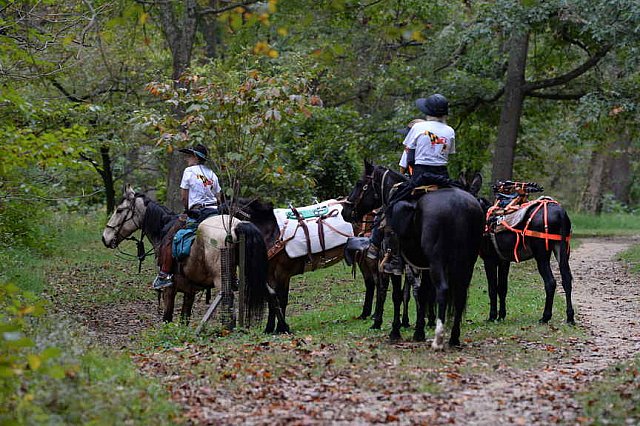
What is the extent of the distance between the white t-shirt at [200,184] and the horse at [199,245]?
17.9 inches

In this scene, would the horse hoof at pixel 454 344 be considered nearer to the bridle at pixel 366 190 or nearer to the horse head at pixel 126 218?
the bridle at pixel 366 190

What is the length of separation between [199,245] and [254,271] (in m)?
1.10

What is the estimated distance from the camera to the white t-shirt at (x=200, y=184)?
12156 millimetres

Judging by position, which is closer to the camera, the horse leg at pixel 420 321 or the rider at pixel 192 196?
the horse leg at pixel 420 321

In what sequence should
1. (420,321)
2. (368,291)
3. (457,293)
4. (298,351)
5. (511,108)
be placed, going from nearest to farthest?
(298,351) → (457,293) → (420,321) → (368,291) → (511,108)

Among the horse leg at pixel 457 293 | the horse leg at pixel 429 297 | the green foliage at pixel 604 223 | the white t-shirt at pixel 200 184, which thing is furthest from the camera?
the green foliage at pixel 604 223

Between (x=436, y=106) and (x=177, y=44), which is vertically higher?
(x=177, y=44)

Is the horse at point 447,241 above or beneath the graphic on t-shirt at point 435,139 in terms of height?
beneath

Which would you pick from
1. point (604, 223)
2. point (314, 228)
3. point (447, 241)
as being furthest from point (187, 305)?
point (604, 223)

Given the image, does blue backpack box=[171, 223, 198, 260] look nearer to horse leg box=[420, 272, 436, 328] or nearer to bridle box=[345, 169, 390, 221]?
bridle box=[345, 169, 390, 221]

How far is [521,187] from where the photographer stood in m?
13.0

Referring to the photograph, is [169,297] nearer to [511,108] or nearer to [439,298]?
[439,298]

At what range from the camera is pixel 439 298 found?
9.54m

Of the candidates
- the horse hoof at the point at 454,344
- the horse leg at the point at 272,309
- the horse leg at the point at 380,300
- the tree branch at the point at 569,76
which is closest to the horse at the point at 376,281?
the horse leg at the point at 380,300
